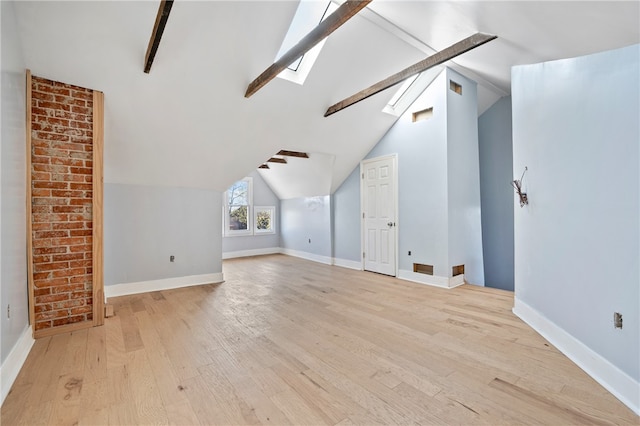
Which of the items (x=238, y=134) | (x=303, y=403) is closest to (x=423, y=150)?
(x=238, y=134)

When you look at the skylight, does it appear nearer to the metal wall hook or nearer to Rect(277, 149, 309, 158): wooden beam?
Rect(277, 149, 309, 158): wooden beam

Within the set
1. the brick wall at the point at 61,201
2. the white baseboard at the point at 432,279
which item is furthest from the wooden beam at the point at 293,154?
the brick wall at the point at 61,201

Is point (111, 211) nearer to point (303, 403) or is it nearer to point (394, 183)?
point (303, 403)

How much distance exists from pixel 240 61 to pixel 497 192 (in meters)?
4.67

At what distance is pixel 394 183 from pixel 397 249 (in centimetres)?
113

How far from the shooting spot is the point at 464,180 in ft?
15.2

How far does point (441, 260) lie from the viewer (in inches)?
172

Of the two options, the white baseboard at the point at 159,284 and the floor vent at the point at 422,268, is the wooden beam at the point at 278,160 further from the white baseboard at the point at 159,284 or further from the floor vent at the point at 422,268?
the floor vent at the point at 422,268

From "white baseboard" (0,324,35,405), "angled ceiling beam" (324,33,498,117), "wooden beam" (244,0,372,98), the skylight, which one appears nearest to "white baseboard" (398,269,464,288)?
"angled ceiling beam" (324,33,498,117)

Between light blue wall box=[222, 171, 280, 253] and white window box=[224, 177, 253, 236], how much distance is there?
5.1 inches

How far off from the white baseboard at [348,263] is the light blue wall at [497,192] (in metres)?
2.33

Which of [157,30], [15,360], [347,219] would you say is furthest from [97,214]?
[347,219]

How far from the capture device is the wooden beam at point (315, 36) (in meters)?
2.17

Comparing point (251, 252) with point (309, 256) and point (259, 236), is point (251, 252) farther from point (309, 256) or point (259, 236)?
point (309, 256)
